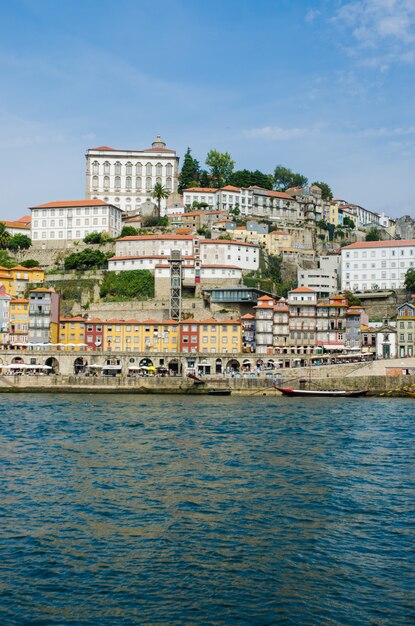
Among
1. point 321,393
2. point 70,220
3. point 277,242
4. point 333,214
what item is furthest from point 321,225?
point 321,393

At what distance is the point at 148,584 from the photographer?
14352mm

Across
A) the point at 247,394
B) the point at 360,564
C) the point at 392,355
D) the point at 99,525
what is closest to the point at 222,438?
the point at 99,525

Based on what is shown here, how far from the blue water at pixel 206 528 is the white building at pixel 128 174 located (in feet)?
267

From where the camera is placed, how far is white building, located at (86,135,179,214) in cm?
11262

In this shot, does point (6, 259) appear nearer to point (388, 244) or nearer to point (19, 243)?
point (19, 243)

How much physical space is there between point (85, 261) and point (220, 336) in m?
23.8

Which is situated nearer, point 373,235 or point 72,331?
point 72,331

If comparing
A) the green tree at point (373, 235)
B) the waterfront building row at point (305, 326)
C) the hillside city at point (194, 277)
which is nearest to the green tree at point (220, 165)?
the hillside city at point (194, 277)

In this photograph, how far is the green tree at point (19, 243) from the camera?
9619 cm

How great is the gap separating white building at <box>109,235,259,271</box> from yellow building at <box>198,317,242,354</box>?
43.7ft

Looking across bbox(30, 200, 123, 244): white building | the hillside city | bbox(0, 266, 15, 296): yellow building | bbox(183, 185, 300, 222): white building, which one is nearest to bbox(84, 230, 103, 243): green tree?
the hillside city

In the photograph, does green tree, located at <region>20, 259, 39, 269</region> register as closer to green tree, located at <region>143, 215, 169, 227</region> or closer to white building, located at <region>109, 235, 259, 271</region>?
white building, located at <region>109, 235, 259, 271</region>

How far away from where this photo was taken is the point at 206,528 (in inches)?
713

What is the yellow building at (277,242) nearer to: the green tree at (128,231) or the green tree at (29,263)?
the green tree at (128,231)
